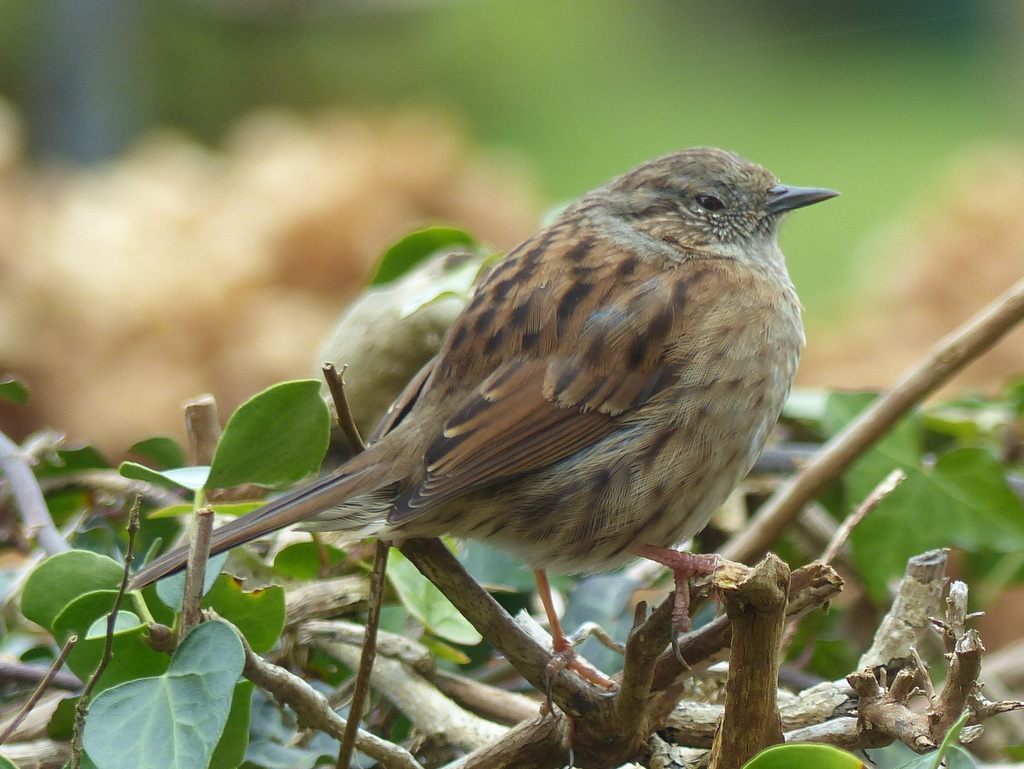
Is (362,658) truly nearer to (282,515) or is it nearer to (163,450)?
(282,515)

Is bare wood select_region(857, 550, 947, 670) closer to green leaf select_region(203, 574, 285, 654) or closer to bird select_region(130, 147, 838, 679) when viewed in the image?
bird select_region(130, 147, 838, 679)

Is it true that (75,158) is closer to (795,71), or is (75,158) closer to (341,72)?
(341,72)

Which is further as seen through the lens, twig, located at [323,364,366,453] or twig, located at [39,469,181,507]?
twig, located at [39,469,181,507]

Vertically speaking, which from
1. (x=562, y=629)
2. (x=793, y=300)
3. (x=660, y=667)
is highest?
(x=793, y=300)

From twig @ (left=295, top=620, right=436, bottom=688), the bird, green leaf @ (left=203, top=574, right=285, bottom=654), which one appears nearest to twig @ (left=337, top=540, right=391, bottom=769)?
green leaf @ (left=203, top=574, right=285, bottom=654)

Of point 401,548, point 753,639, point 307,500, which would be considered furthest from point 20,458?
point 753,639

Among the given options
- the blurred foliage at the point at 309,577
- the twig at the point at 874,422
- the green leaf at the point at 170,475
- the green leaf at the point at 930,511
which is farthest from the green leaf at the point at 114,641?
the green leaf at the point at 930,511

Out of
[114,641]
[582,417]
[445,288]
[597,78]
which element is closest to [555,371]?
[582,417]
